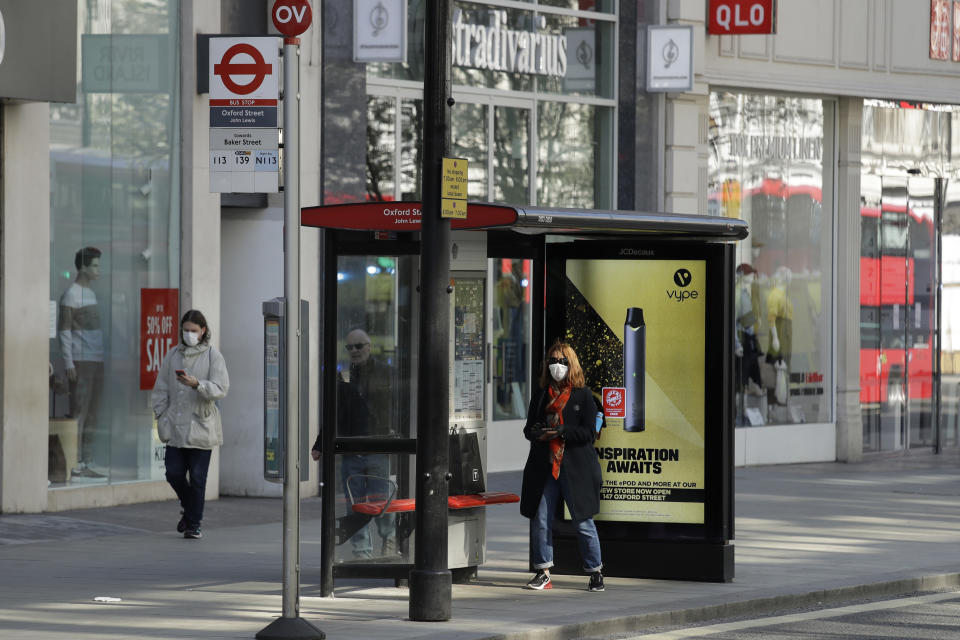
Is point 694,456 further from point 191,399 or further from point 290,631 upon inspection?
point 191,399

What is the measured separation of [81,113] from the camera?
1528 cm

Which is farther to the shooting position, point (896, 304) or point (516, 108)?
point (896, 304)

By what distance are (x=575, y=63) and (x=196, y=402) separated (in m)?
8.07

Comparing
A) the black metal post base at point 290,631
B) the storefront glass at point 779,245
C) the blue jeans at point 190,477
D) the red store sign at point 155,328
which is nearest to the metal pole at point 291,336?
the black metal post base at point 290,631

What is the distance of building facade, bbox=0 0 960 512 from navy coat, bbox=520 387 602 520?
992mm

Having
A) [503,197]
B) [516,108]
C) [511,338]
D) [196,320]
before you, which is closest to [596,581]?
[196,320]

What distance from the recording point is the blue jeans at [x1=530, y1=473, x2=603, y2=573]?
35.3ft

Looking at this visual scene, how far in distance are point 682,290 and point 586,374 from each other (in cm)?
87

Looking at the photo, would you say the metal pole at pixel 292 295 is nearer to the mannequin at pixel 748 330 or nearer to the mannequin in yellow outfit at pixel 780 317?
the mannequin at pixel 748 330

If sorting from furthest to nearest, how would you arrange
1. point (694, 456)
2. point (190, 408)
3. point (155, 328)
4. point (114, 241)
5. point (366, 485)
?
point (155, 328) < point (114, 241) < point (190, 408) < point (694, 456) < point (366, 485)

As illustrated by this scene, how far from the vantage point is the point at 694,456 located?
37.3ft

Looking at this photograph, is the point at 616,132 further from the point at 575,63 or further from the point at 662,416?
the point at 662,416

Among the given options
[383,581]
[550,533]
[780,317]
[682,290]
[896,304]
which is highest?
[682,290]

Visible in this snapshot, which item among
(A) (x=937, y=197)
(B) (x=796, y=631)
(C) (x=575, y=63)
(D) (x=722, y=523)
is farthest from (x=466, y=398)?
(A) (x=937, y=197)
